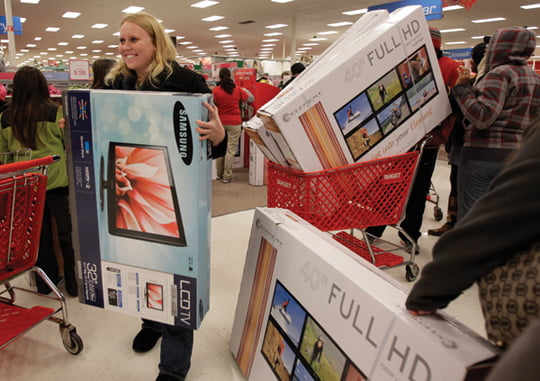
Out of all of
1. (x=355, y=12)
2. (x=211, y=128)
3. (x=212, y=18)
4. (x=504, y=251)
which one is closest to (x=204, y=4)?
(x=212, y=18)

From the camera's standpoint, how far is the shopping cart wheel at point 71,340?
1.96m

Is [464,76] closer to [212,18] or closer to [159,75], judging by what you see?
[159,75]

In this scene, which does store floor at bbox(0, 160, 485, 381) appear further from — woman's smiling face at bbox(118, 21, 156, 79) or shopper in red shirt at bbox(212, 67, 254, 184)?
shopper in red shirt at bbox(212, 67, 254, 184)

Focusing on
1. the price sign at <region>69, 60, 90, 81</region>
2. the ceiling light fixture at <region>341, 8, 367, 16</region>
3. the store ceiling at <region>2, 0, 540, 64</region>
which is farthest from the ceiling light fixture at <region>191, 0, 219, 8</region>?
the price sign at <region>69, 60, 90, 81</region>

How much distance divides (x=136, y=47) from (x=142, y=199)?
64cm

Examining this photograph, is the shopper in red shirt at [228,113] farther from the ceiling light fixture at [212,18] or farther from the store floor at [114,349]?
the ceiling light fixture at [212,18]

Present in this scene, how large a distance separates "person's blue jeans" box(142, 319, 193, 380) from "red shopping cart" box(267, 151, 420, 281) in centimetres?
79

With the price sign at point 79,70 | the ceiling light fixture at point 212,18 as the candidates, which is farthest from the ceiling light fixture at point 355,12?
the price sign at point 79,70

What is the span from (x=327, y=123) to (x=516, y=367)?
1443 mm

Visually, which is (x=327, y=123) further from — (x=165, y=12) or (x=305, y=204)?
(x=165, y=12)

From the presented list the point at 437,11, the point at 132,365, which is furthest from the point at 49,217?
the point at 437,11

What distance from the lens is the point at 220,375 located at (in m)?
1.85

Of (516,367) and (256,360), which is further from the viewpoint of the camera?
(256,360)

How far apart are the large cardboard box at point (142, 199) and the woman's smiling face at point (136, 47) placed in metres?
0.29
